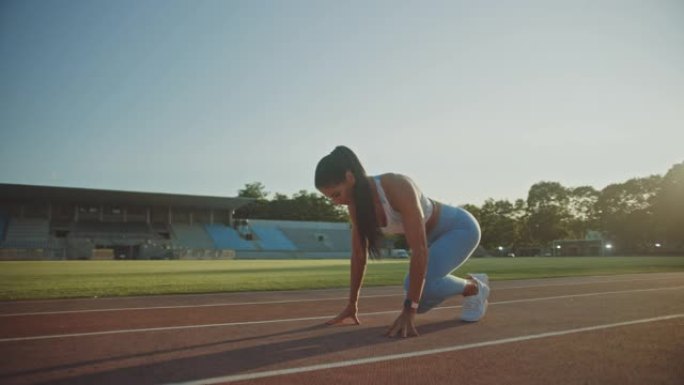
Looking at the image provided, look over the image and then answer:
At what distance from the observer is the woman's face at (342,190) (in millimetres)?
3971

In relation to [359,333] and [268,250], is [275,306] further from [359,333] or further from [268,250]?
[268,250]

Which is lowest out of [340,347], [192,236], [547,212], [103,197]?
[340,347]

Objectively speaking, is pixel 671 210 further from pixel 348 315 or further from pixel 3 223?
pixel 3 223

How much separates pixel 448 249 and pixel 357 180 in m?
1.28

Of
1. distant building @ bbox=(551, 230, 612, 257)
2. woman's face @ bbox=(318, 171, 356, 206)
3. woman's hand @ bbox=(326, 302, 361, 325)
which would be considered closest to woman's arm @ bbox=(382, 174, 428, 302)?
woman's face @ bbox=(318, 171, 356, 206)

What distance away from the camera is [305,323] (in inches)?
204

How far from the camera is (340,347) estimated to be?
363 centimetres

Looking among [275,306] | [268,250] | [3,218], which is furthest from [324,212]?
[275,306]

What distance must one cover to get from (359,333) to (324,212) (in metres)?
93.3

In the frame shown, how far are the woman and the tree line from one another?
75110 mm

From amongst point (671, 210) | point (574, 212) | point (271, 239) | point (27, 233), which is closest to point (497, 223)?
point (574, 212)

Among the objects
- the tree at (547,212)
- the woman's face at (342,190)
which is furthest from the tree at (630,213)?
the woman's face at (342,190)

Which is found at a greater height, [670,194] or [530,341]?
[670,194]

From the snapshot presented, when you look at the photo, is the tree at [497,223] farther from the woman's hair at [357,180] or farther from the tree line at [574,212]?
the woman's hair at [357,180]
